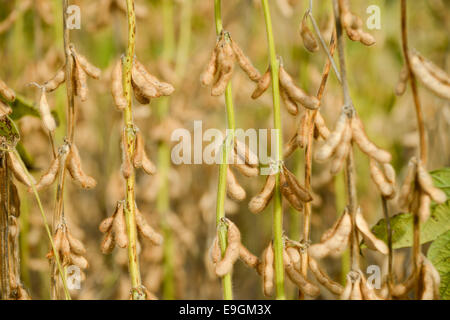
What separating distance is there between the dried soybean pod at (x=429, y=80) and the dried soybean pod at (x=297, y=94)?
→ 0.11 metres

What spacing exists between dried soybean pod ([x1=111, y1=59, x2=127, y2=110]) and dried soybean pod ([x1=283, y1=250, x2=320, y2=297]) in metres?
0.27

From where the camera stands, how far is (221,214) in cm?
64

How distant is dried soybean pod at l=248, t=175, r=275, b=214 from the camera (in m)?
0.62

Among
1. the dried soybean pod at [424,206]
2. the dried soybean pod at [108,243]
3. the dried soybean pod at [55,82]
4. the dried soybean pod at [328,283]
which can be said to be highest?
the dried soybean pod at [55,82]

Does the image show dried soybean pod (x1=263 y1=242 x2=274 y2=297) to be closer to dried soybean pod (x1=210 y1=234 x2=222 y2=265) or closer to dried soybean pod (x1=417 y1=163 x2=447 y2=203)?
dried soybean pod (x1=210 y1=234 x2=222 y2=265)

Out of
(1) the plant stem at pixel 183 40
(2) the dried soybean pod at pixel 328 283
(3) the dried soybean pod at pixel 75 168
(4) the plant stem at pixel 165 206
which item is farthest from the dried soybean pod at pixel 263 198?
(1) the plant stem at pixel 183 40

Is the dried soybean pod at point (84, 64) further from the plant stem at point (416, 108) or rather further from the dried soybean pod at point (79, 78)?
the plant stem at point (416, 108)

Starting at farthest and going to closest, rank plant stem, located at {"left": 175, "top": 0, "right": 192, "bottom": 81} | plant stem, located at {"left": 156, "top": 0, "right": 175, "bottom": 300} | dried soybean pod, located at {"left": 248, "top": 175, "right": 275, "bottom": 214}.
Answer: plant stem, located at {"left": 175, "top": 0, "right": 192, "bottom": 81} < plant stem, located at {"left": 156, "top": 0, "right": 175, "bottom": 300} < dried soybean pod, located at {"left": 248, "top": 175, "right": 275, "bottom": 214}

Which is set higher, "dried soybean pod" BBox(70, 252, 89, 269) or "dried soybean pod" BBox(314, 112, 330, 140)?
"dried soybean pod" BBox(314, 112, 330, 140)

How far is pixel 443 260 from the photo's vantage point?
0.68 m

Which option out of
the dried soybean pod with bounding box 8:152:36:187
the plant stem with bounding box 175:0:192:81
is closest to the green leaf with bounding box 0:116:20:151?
the dried soybean pod with bounding box 8:152:36:187

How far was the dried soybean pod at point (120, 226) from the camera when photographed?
2.15 feet

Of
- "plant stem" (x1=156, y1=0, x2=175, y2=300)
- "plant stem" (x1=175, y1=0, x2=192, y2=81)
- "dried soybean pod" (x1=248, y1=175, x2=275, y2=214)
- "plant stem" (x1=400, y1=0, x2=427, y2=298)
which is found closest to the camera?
"plant stem" (x1=400, y1=0, x2=427, y2=298)
